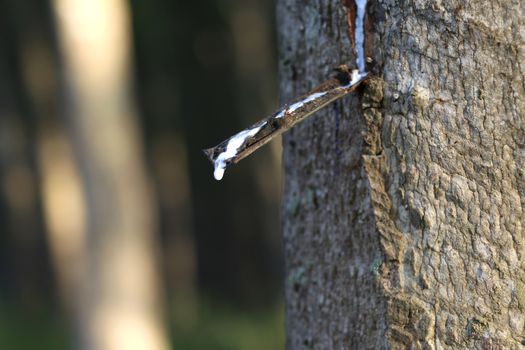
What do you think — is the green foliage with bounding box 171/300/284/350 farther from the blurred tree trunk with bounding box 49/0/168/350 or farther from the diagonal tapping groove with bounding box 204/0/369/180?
the diagonal tapping groove with bounding box 204/0/369/180

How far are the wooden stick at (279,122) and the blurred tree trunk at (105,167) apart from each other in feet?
15.5

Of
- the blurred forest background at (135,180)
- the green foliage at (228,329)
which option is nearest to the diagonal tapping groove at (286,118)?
the blurred forest background at (135,180)

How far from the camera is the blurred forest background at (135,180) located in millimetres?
Answer: 5781

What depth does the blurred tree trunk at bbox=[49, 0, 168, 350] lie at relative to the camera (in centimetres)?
570

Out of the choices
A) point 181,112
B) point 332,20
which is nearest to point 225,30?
point 181,112

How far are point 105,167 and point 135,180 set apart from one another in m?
0.32

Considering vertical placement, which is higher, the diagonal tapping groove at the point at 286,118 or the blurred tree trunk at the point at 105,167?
the diagonal tapping groove at the point at 286,118

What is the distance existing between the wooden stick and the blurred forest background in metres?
4.72

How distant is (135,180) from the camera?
5996mm

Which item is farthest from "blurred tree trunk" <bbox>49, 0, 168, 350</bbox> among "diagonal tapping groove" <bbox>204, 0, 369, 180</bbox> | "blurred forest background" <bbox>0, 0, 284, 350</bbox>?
"diagonal tapping groove" <bbox>204, 0, 369, 180</bbox>

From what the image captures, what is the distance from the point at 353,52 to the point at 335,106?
0.35ft

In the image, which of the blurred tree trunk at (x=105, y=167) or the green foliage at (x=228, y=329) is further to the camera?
the green foliage at (x=228, y=329)

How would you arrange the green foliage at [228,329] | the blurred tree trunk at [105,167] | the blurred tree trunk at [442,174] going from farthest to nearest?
the green foliage at [228,329]
the blurred tree trunk at [105,167]
the blurred tree trunk at [442,174]

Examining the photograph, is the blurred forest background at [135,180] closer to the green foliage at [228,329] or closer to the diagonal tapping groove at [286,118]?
the green foliage at [228,329]
